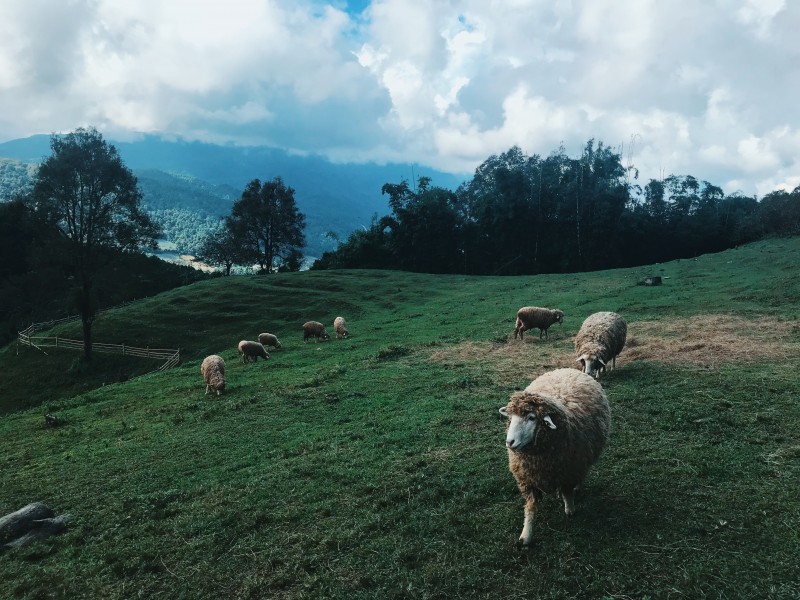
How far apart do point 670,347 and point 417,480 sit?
37.9ft

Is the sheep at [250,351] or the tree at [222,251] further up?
the tree at [222,251]

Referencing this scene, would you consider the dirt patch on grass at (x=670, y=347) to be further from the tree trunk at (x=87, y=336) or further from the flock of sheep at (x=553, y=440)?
the tree trunk at (x=87, y=336)

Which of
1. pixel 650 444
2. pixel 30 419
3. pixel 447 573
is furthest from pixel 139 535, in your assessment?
pixel 30 419

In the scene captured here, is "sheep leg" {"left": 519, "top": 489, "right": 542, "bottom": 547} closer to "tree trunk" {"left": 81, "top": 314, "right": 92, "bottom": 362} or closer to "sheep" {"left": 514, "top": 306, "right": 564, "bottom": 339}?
"sheep" {"left": 514, "top": 306, "right": 564, "bottom": 339}

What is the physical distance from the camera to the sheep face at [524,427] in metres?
6.61

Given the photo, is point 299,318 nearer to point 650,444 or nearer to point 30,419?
point 30,419

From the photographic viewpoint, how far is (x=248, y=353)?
24.0 m

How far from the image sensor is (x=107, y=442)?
13.1 meters

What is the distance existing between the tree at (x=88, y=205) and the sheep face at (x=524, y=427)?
99.3 ft

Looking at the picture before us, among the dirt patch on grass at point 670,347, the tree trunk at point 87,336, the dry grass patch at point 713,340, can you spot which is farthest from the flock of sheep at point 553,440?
the tree trunk at point 87,336

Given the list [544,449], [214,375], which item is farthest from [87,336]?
[544,449]

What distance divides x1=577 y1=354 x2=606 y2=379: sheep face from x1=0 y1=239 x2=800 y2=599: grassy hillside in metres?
0.58

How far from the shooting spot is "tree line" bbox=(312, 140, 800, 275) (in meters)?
62.1

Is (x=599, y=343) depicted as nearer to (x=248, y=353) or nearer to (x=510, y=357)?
(x=510, y=357)
